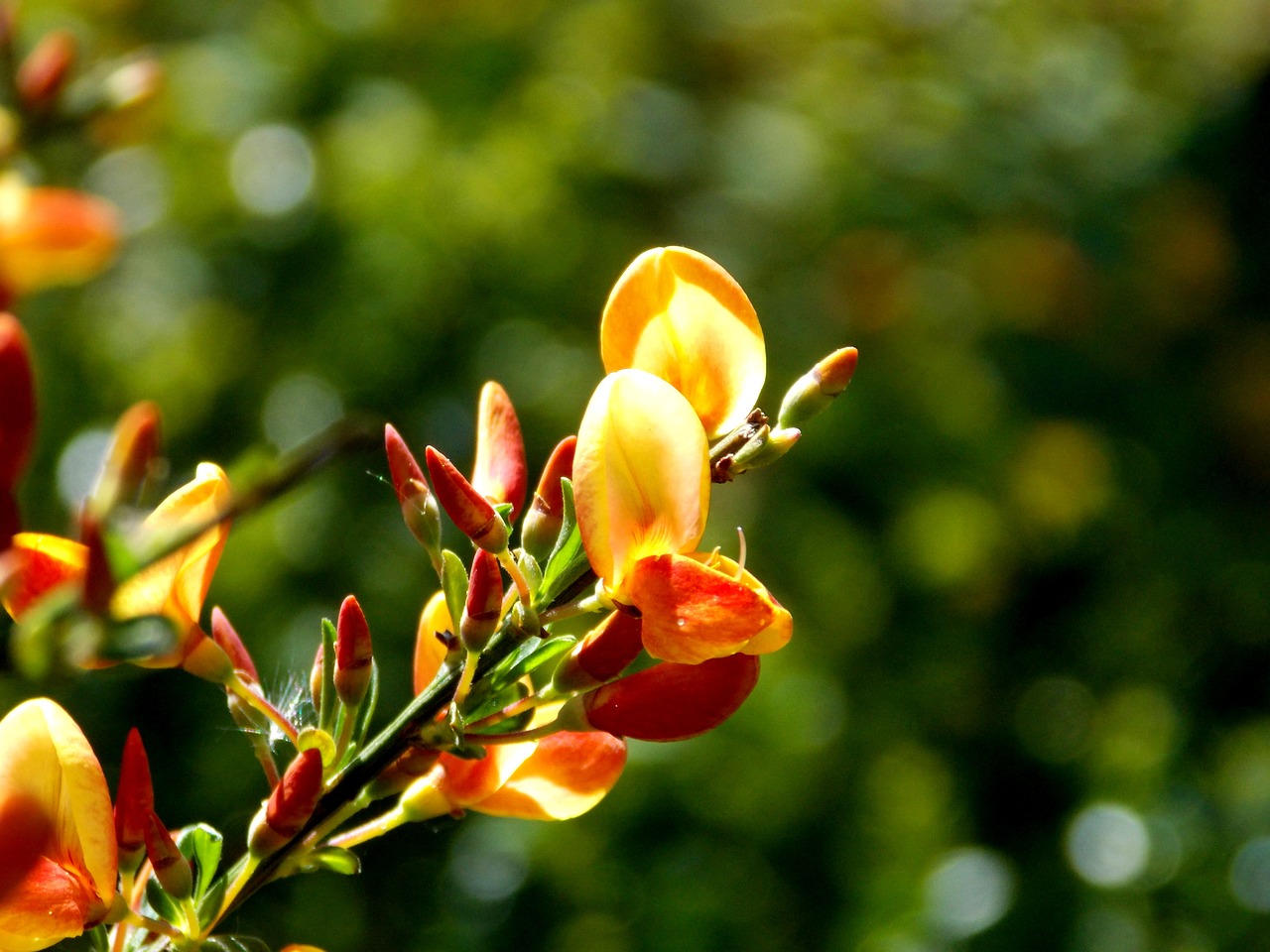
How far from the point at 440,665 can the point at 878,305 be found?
5.15 ft

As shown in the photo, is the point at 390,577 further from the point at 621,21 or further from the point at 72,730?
the point at 72,730

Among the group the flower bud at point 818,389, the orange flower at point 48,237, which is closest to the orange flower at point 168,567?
the flower bud at point 818,389

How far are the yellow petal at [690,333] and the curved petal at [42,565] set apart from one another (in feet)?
0.69

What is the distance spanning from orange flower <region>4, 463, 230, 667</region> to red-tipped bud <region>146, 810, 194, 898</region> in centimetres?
6

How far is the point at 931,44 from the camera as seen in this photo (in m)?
2.22

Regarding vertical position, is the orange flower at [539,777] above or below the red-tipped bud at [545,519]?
below

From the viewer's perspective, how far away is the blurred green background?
1489 mm

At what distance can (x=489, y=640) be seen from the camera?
464mm

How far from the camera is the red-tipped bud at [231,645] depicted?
0.53m

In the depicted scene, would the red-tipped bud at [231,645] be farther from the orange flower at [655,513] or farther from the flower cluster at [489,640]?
the orange flower at [655,513]

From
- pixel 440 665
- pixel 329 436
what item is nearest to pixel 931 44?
pixel 440 665

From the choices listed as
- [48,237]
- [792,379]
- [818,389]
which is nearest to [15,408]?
[818,389]

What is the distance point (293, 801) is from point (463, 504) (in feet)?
0.39

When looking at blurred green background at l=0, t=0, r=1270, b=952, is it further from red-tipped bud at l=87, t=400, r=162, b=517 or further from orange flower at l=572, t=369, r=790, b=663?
red-tipped bud at l=87, t=400, r=162, b=517
